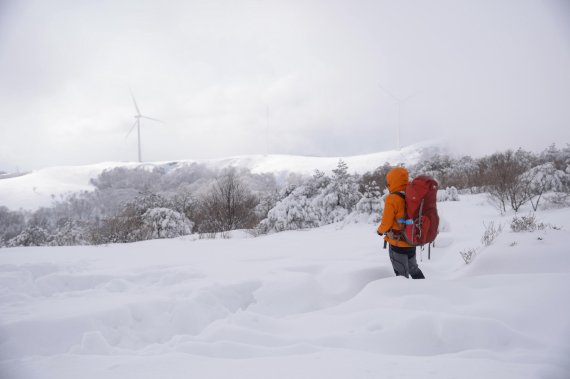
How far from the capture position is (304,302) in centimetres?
374

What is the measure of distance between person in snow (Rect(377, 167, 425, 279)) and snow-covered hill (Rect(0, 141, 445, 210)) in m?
91.9

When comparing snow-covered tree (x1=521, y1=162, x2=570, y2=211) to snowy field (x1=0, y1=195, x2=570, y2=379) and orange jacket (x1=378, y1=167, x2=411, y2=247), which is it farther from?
orange jacket (x1=378, y1=167, x2=411, y2=247)

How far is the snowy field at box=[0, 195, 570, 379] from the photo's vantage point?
6.56 feet

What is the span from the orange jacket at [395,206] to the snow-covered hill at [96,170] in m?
92.0

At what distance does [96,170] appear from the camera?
6250 inches

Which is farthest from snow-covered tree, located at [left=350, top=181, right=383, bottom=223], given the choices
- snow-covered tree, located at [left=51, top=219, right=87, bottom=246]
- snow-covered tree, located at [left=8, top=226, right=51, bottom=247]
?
snow-covered tree, located at [left=8, top=226, right=51, bottom=247]

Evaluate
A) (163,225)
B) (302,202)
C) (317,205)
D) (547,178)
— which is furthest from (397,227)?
(163,225)

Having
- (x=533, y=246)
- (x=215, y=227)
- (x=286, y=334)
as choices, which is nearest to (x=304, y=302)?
(x=286, y=334)

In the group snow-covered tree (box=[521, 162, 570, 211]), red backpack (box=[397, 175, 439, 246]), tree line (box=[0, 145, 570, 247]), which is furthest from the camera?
snow-covered tree (box=[521, 162, 570, 211])

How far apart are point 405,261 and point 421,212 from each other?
686 millimetres

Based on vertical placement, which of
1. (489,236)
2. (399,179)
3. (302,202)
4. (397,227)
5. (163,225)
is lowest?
(163,225)

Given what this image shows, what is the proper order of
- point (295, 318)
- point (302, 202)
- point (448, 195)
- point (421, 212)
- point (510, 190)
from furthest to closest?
point (302, 202) → point (448, 195) → point (510, 190) → point (421, 212) → point (295, 318)

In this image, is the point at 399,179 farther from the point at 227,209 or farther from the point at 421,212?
the point at 227,209

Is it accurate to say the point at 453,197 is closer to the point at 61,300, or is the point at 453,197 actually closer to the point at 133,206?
the point at 61,300
